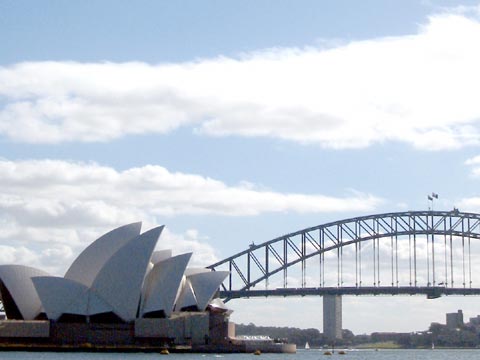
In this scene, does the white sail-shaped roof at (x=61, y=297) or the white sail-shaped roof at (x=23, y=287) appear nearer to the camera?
the white sail-shaped roof at (x=61, y=297)

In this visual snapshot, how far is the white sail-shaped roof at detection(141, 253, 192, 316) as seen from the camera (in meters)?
86.8

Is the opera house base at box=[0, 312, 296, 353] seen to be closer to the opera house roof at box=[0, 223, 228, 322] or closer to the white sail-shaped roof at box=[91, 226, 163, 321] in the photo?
the opera house roof at box=[0, 223, 228, 322]

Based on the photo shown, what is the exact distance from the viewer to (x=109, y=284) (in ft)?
282

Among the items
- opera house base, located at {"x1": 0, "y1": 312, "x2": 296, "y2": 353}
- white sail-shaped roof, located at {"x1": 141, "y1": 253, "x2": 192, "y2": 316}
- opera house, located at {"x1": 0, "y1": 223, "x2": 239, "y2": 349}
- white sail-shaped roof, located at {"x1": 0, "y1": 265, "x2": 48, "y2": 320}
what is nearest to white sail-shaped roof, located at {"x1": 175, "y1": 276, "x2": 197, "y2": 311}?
opera house, located at {"x1": 0, "y1": 223, "x2": 239, "y2": 349}

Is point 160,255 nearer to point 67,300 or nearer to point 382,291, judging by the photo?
point 67,300

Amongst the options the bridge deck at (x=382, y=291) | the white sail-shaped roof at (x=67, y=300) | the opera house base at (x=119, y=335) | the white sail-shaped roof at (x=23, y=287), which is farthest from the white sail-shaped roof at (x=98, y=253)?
the bridge deck at (x=382, y=291)

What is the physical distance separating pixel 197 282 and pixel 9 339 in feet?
51.3

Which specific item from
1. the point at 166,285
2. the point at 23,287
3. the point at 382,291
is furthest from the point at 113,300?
the point at 382,291

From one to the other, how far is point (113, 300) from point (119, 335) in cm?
267

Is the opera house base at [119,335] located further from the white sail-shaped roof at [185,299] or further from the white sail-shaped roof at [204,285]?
the white sail-shaped roof at [204,285]

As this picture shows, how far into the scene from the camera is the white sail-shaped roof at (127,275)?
8481 cm

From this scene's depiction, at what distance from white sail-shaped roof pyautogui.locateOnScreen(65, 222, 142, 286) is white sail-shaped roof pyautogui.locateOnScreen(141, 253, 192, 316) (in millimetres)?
3469

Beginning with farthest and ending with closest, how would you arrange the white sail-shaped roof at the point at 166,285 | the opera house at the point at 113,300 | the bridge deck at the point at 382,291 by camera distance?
the bridge deck at the point at 382,291, the white sail-shaped roof at the point at 166,285, the opera house at the point at 113,300

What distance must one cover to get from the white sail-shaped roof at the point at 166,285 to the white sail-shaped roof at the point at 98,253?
137 inches
